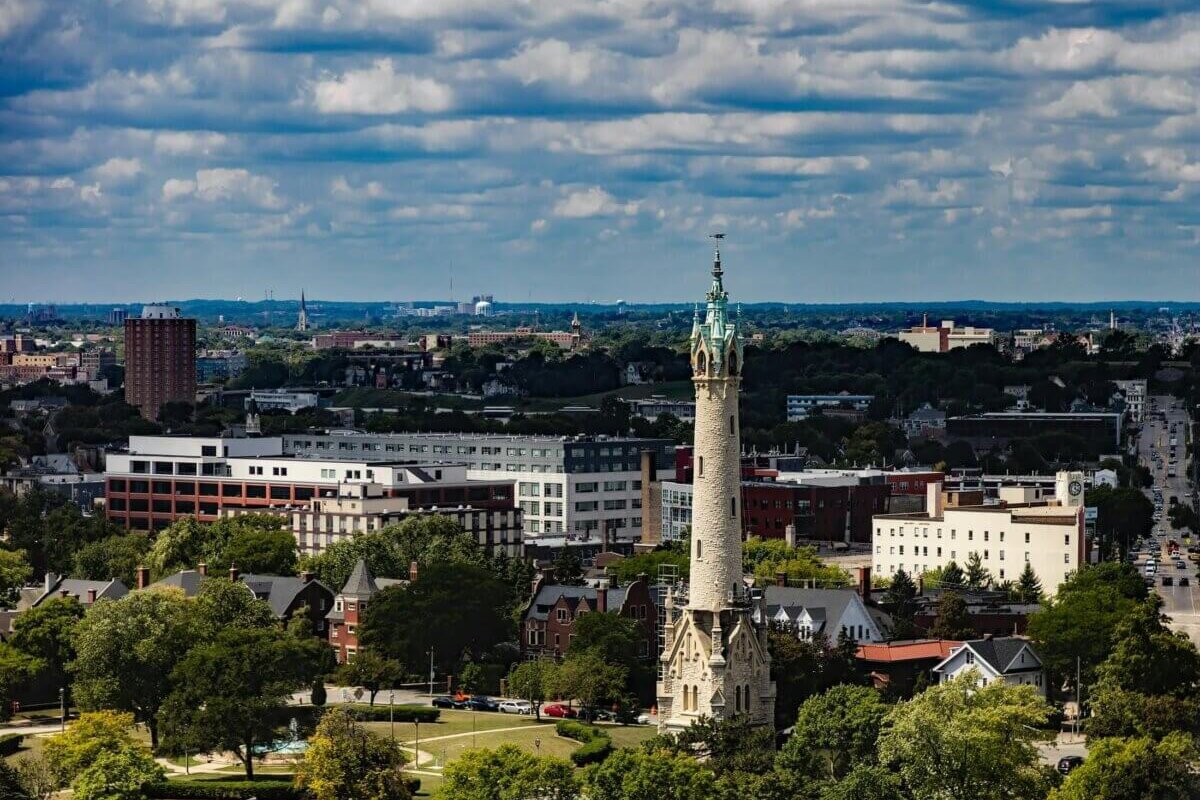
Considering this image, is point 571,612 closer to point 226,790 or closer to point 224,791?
point 226,790

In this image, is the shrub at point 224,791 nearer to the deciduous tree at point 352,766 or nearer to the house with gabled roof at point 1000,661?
the deciduous tree at point 352,766

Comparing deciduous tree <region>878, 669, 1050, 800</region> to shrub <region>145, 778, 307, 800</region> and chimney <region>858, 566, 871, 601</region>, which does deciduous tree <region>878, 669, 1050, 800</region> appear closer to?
shrub <region>145, 778, 307, 800</region>

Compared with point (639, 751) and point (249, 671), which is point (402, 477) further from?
point (639, 751)

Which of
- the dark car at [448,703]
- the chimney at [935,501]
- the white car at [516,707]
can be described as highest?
the chimney at [935,501]

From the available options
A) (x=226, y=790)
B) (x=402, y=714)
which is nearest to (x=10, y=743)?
(x=226, y=790)

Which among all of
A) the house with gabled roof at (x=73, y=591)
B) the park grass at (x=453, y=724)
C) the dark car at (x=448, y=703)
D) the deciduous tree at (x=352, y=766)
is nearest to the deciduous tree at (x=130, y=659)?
the park grass at (x=453, y=724)

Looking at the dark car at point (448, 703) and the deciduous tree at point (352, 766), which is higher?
the deciduous tree at point (352, 766)

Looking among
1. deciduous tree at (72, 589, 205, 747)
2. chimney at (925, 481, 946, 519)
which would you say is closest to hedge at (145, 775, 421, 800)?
deciduous tree at (72, 589, 205, 747)
